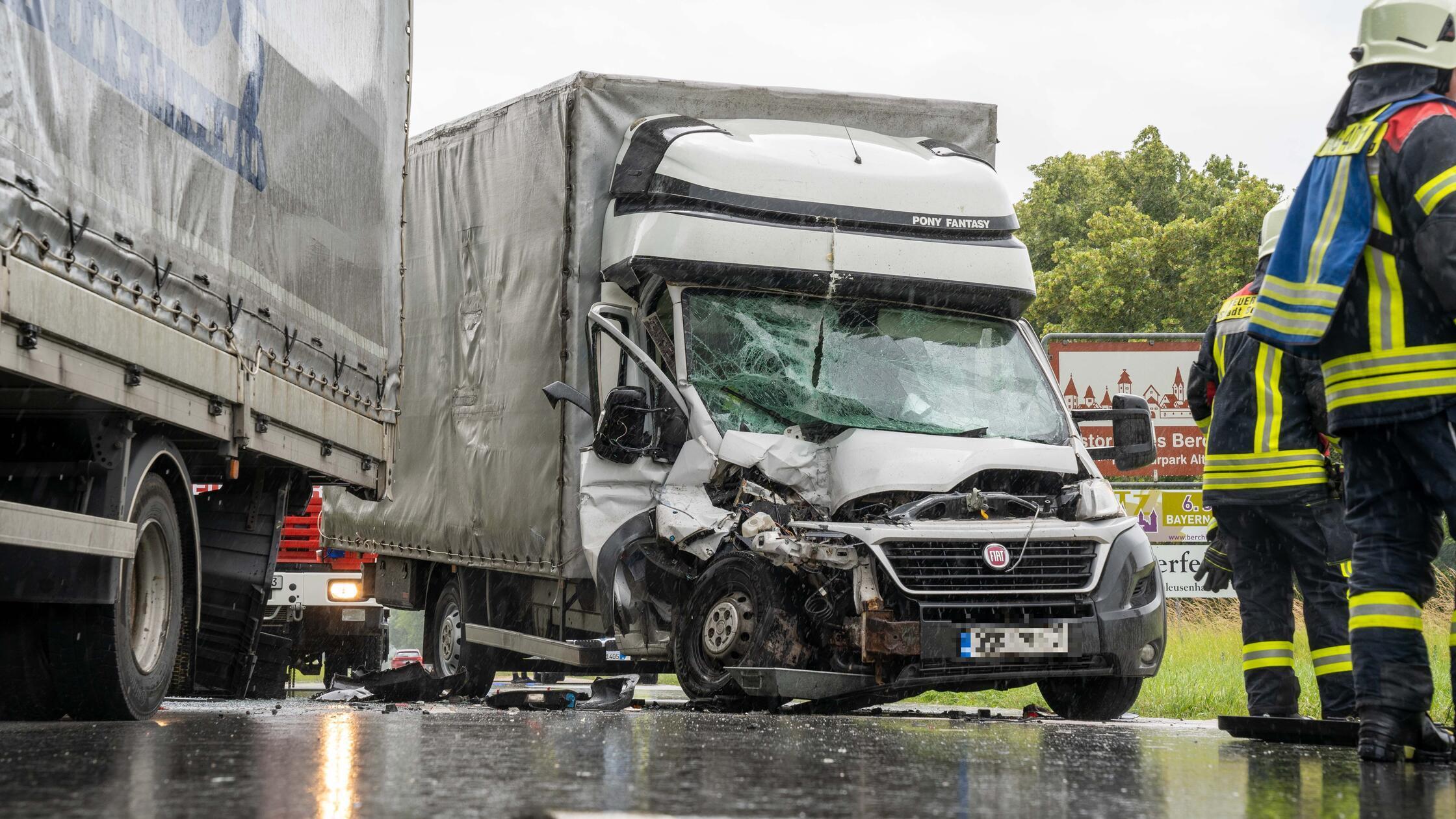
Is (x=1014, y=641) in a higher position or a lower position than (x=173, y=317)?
lower

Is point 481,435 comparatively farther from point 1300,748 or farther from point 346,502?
point 1300,748

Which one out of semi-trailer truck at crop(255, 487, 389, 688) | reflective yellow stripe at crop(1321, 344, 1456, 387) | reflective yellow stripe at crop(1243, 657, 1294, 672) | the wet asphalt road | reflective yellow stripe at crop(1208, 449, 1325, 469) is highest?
reflective yellow stripe at crop(1321, 344, 1456, 387)

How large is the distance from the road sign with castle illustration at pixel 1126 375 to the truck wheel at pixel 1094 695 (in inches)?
306

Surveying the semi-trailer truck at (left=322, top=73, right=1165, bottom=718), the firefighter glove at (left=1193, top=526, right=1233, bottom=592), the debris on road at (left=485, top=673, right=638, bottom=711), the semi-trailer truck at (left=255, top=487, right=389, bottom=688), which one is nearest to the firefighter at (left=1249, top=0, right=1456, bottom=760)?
the firefighter glove at (left=1193, top=526, right=1233, bottom=592)

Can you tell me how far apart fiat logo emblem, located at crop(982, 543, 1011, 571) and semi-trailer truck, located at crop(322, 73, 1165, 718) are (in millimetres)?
12

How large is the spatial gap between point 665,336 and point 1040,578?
238cm

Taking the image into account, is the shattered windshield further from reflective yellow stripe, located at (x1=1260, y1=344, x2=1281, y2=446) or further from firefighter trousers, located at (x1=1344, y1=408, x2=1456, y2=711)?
firefighter trousers, located at (x1=1344, y1=408, x2=1456, y2=711)

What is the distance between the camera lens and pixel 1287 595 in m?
7.10

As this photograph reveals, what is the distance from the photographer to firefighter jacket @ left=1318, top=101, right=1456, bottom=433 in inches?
201

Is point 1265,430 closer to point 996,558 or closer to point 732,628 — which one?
point 996,558

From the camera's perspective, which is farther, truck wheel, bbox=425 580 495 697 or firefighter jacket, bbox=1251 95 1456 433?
truck wheel, bbox=425 580 495 697

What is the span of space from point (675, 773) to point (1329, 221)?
8.21 ft

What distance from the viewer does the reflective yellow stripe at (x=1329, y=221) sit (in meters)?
→ 5.35

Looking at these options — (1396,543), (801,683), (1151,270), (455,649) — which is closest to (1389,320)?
(1396,543)
